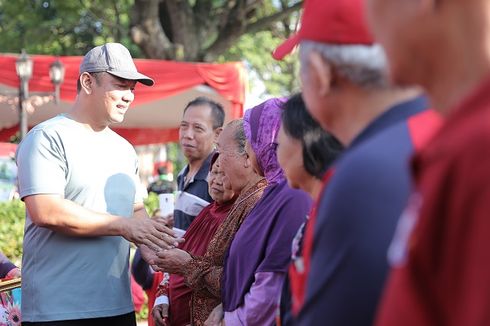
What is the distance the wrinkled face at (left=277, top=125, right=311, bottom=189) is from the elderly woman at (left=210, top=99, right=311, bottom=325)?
51 cm

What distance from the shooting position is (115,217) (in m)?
3.56

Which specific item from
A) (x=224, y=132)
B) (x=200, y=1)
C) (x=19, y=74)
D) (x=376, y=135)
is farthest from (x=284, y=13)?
(x=376, y=135)

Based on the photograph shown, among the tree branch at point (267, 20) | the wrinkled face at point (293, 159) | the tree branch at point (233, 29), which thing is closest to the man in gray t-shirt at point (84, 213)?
the wrinkled face at point (293, 159)

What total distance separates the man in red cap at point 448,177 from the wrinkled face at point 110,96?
2739 millimetres

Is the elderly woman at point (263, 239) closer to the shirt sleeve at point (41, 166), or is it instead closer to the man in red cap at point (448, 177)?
the shirt sleeve at point (41, 166)

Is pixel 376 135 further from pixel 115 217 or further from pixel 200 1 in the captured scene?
pixel 200 1

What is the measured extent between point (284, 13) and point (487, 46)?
60.1 ft

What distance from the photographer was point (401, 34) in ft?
3.69

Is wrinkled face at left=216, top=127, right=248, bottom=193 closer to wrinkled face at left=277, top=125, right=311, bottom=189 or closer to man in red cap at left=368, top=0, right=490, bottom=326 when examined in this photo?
wrinkled face at left=277, top=125, right=311, bottom=189

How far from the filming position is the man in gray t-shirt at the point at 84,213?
11.5 ft

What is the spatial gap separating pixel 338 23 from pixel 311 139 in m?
0.71

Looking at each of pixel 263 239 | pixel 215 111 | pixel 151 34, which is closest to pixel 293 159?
pixel 263 239

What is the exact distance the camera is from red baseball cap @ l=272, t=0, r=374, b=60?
1.55m

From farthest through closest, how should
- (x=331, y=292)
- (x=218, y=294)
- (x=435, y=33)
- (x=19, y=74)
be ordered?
(x=19, y=74)
(x=218, y=294)
(x=331, y=292)
(x=435, y=33)
